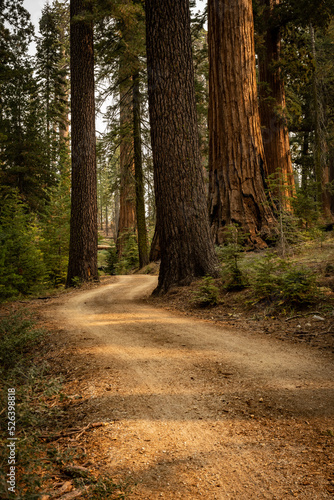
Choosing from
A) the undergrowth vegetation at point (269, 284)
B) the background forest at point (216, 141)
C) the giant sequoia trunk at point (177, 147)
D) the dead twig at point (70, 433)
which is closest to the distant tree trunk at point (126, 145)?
the background forest at point (216, 141)

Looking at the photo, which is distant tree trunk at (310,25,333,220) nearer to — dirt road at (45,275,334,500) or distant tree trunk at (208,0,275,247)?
distant tree trunk at (208,0,275,247)

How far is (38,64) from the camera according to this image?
83.5 feet

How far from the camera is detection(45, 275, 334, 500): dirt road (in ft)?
5.65

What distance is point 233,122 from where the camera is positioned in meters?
9.55

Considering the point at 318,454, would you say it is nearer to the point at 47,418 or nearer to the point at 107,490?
the point at 107,490

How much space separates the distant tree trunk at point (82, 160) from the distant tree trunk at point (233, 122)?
4.32 m

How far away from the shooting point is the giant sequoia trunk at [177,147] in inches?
282

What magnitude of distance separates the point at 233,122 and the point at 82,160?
205 inches

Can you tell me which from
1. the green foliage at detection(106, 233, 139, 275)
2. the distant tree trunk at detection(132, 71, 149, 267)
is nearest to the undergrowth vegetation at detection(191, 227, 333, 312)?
the distant tree trunk at detection(132, 71, 149, 267)

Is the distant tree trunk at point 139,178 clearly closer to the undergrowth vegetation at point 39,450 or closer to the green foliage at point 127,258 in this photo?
the green foliage at point 127,258

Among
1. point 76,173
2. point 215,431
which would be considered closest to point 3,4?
point 76,173

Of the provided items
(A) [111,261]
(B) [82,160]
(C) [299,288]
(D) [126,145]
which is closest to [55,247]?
(B) [82,160]

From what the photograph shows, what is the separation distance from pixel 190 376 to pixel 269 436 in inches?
39.8

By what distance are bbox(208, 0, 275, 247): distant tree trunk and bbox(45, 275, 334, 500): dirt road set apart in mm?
5539
